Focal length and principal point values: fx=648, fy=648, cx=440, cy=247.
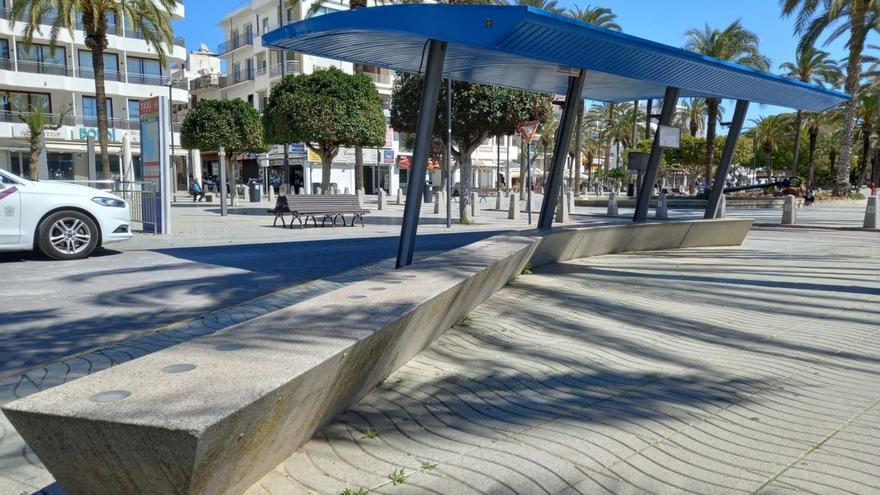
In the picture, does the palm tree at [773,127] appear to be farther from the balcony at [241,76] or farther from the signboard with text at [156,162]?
the signboard with text at [156,162]

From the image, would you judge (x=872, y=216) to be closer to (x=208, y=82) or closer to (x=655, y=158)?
(x=655, y=158)

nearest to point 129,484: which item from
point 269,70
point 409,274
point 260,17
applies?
point 409,274

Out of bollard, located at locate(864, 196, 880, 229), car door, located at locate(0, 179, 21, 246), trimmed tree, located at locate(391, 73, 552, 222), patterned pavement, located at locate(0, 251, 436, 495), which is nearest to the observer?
patterned pavement, located at locate(0, 251, 436, 495)

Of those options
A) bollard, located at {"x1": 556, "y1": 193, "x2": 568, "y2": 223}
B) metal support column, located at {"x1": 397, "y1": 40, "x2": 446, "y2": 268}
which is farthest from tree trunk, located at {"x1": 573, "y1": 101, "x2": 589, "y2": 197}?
metal support column, located at {"x1": 397, "y1": 40, "x2": 446, "y2": 268}

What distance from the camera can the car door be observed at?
29.0ft

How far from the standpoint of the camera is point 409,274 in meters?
5.33

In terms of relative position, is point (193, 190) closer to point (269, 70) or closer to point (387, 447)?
point (269, 70)

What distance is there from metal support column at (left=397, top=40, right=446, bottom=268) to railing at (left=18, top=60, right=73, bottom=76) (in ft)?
148

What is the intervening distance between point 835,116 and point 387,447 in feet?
178

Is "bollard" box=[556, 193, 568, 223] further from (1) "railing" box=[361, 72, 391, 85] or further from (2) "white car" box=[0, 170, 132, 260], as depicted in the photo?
(1) "railing" box=[361, 72, 391, 85]

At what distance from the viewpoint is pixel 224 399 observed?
89.6 inches

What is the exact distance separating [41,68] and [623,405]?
1937 inches

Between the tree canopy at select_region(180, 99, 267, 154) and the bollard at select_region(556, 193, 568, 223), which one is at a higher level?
the tree canopy at select_region(180, 99, 267, 154)

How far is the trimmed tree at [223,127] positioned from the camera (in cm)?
2948
